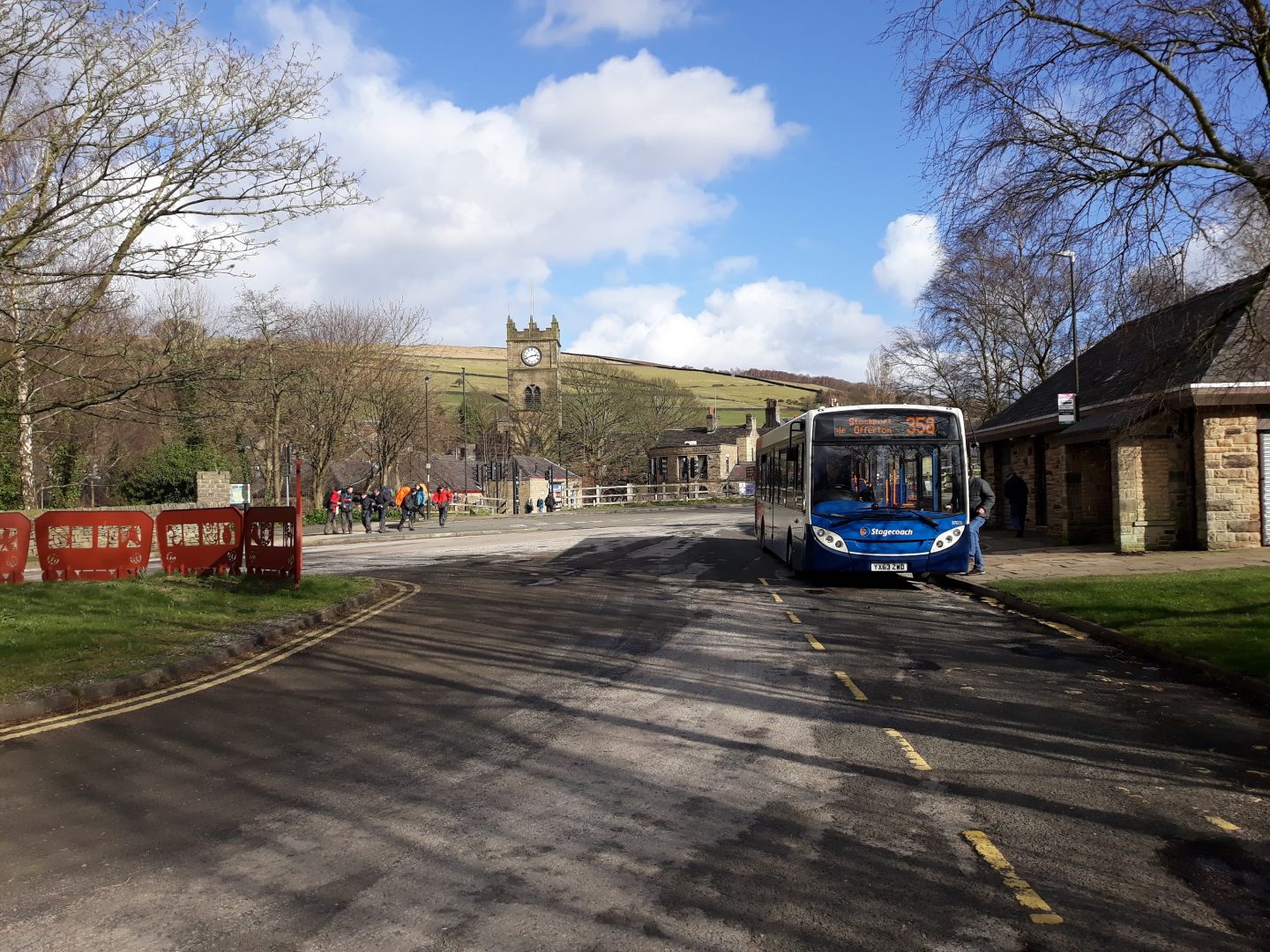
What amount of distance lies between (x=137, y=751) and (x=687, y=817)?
4161 millimetres

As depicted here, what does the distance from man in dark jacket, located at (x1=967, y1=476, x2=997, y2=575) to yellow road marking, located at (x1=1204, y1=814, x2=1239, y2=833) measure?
12.0 metres

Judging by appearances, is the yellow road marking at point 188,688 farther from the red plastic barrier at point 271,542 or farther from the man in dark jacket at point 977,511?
the man in dark jacket at point 977,511

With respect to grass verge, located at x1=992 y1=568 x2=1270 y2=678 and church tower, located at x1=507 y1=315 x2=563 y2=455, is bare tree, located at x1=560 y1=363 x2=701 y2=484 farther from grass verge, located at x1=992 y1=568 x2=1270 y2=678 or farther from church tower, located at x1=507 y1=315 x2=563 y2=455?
grass verge, located at x1=992 y1=568 x2=1270 y2=678

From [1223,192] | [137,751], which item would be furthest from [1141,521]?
[137,751]

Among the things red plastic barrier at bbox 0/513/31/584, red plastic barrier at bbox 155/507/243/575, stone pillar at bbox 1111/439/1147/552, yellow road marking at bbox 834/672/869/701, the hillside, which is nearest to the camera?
yellow road marking at bbox 834/672/869/701

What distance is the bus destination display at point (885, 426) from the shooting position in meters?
16.3

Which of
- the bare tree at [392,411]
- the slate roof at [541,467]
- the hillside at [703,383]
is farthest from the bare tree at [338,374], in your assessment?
the hillside at [703,383]

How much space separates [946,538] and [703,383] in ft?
315

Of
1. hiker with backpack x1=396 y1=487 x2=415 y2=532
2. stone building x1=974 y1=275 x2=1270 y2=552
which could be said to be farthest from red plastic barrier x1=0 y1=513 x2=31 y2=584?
hiker with backpack x1=396 y1=487 x2=415 y2=532

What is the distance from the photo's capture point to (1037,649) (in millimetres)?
10398

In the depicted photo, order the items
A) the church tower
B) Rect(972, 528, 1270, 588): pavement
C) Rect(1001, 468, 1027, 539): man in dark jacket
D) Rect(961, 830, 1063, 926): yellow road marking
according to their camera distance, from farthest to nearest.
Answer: the church tower < Rect(1001, 468, 1027, 539): man in dark jacket < Rect(972, 528, 1270, 588): pavement < Rect(961, 830, 1063, 926): yellow road marking

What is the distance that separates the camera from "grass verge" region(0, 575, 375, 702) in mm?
9305

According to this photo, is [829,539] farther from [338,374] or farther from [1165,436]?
[338,374]

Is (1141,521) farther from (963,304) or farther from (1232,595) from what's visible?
(963,304)
